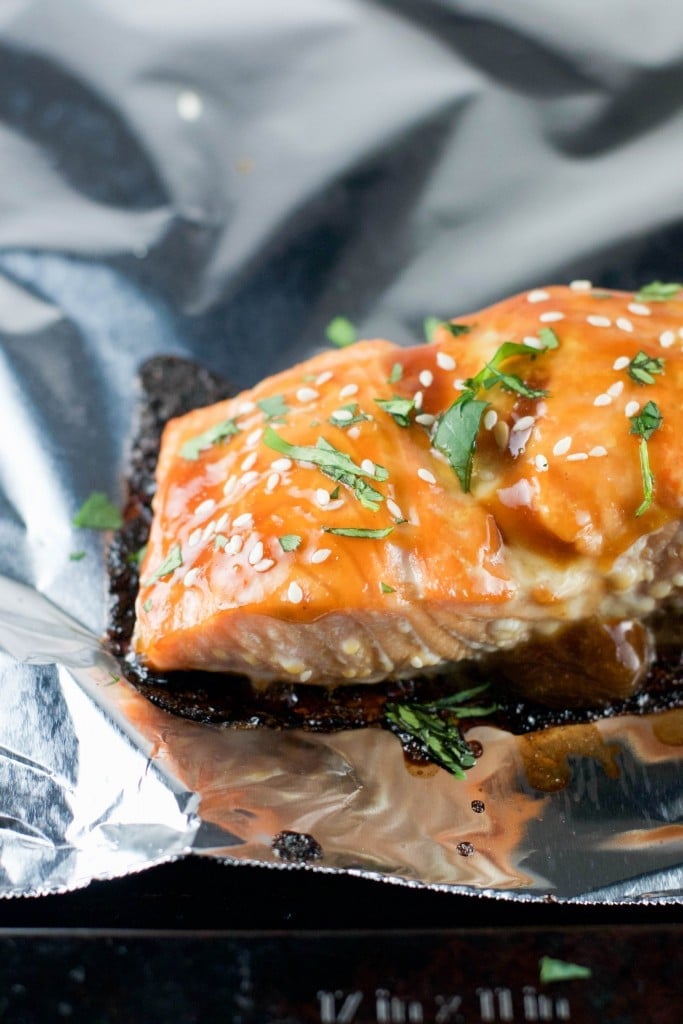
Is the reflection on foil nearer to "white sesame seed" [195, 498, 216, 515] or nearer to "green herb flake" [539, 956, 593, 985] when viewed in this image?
"green herb flake" [539, 956, 593, 985]

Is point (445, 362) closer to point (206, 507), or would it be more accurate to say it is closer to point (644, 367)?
point (644, 367)

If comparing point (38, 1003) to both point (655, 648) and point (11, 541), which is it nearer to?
point (11, 541)

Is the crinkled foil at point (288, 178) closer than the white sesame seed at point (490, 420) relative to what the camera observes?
No

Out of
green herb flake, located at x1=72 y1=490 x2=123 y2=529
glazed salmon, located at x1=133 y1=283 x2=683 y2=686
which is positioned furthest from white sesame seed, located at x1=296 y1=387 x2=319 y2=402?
green herb flake, located at x1=72 y1=490 x2=123 y2=529

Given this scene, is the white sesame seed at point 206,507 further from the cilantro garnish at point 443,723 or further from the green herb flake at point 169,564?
the cilantro garnish at point 443,723

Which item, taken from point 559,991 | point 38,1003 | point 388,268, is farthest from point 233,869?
point 388,268

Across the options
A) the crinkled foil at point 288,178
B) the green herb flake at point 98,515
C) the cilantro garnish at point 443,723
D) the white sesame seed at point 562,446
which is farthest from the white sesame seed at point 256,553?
the crinkled foil at point 288,178
